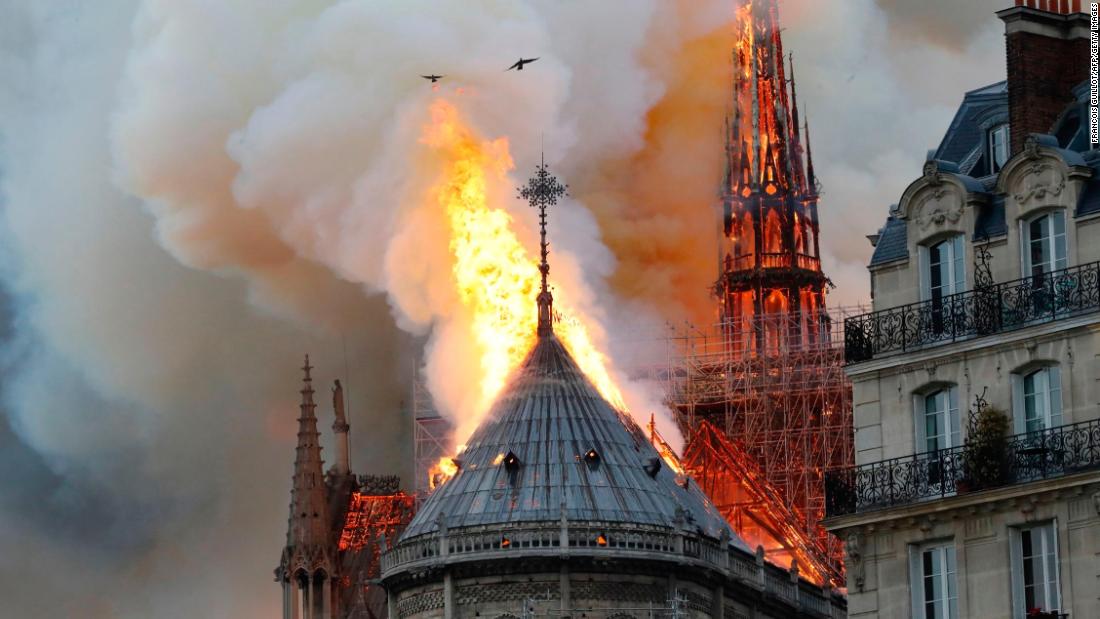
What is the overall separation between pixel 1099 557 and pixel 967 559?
3212mm

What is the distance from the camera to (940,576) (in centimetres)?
7375

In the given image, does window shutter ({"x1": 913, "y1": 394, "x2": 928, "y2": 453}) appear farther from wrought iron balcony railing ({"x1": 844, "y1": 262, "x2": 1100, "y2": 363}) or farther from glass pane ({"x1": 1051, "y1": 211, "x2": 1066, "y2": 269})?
glass pane ({"x1": 1051, "y1": 211, "x2": 1066, "y2": 269})

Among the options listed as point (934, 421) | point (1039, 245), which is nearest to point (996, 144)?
point (1039, 245)

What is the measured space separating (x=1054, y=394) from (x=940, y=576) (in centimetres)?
402

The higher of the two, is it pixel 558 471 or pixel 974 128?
pixel 974 128

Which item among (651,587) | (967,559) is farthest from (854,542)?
(651,587)

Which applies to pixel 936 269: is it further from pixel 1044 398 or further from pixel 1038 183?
pixel 1044 398

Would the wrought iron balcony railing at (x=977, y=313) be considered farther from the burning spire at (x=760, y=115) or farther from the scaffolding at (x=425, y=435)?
the burning spire at (x=760, y=115)

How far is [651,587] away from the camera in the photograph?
100938mm

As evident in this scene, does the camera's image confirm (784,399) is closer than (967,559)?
No

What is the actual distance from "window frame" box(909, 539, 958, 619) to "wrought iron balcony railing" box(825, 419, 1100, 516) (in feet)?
3.00

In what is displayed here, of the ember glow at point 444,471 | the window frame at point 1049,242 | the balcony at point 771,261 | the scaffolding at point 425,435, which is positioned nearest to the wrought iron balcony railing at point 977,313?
the window frame at point 1049,242

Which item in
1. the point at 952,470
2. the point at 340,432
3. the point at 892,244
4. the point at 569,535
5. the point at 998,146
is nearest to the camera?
the point at 952,470

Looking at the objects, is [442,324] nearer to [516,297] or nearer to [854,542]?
[516,297]
